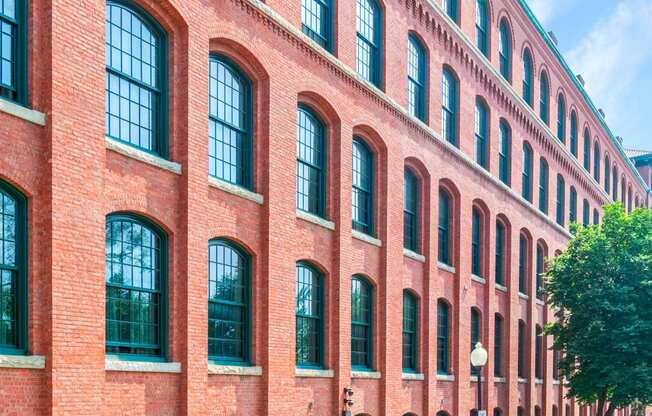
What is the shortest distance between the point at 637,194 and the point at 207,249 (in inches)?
1931

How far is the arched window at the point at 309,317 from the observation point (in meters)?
19.5

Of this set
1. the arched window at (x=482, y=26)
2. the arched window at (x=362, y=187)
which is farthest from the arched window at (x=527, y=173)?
the arched window at (x=362, y=187)

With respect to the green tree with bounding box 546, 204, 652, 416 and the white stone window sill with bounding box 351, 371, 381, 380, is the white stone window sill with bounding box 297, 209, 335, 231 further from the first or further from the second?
the green tree with bounding box 546, 204, 652, 416

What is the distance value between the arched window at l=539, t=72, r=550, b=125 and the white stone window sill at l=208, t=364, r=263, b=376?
2378cm

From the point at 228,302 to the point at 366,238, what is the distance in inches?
236

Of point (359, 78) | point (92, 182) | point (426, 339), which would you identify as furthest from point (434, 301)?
point (92, 182)

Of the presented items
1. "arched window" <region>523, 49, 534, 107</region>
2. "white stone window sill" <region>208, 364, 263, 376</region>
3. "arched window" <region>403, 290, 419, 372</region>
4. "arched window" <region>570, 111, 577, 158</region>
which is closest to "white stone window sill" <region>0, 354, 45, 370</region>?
"white stone window sill" <region>208, 364, 263, 376</region>

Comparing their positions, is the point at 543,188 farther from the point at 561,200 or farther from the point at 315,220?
the point at 315,220

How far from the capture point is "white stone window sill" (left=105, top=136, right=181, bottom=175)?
13916 millimetres

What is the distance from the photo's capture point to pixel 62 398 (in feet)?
41.1

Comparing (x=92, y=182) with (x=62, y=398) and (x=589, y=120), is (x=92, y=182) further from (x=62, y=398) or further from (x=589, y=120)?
(x=589, y=120)

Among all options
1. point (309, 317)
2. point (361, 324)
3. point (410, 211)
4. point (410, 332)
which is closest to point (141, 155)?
point (309, 317)

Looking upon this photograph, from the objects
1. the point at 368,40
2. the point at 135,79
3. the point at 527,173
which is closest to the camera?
the point at 135,79

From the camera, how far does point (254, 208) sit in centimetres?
1770
